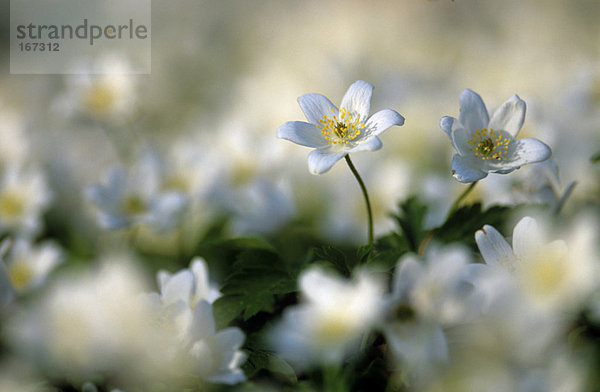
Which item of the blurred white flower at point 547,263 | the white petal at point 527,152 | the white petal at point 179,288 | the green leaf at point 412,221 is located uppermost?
the white petal at point 527,152

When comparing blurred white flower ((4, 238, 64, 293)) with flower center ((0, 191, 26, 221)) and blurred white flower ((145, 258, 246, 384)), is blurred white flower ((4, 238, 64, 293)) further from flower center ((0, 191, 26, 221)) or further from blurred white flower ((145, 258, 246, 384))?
blurred white flower ((145, 258, 246, 384))

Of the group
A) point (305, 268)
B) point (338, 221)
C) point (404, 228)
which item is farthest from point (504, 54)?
point (305, 268)

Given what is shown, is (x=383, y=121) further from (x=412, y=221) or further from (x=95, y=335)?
(x=95, y=335)

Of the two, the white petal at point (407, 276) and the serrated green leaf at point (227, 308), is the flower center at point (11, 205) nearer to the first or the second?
the serrated green leaf at point (227, 308)

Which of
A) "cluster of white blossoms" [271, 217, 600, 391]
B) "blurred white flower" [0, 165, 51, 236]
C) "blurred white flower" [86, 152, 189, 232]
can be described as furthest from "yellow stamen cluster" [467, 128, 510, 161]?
"blurred white flower" [0, 165, 51, 236]

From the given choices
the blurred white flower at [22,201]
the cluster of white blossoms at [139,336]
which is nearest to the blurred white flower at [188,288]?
the cluster of white blossoms at [139,336]

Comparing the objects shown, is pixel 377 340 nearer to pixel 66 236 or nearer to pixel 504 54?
pixel 66 236
